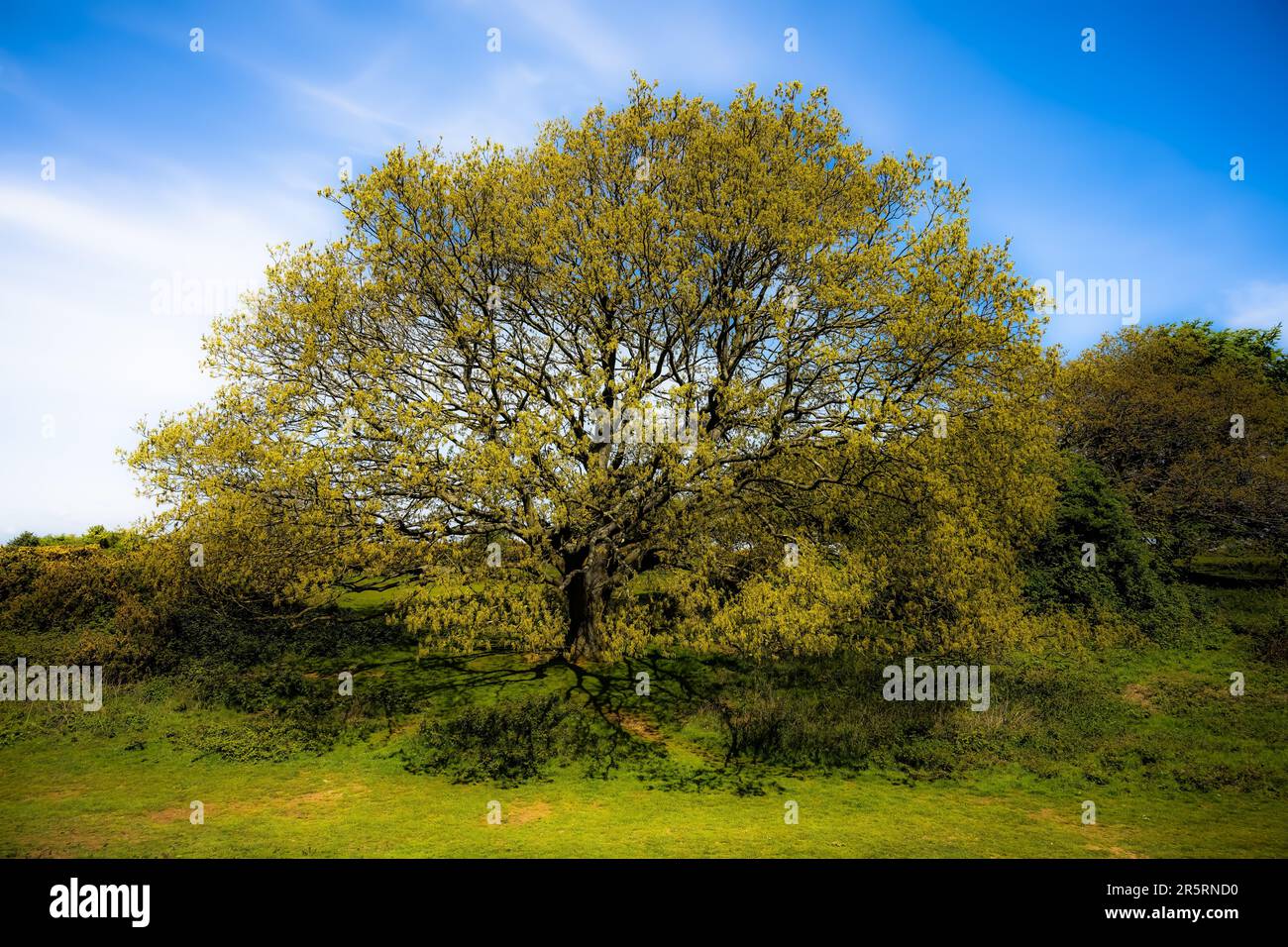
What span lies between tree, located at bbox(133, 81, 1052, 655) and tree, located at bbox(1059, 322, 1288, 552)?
19145 millimetres

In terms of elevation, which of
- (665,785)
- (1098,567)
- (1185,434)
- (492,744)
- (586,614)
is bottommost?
(665,785)

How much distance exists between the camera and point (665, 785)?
56.0ft

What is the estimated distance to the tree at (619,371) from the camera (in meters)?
18.9

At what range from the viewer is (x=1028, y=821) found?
48.6 ft

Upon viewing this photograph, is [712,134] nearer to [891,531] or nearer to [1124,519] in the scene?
[891,531]

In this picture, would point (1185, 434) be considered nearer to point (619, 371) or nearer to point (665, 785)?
point (619, 371)

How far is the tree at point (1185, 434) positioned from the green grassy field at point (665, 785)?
1448 cm

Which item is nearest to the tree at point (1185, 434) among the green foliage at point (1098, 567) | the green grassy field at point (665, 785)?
the green foliage at point (1098, 567)

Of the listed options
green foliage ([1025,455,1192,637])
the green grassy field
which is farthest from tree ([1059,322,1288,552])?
the green grassy field

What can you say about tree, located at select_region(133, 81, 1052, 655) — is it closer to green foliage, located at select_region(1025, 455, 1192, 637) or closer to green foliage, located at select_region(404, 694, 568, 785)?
green foliage, located at select_region(404, 694, 568, 785)

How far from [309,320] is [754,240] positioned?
40.2ft

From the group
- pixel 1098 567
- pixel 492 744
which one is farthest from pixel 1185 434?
pixel 492 744

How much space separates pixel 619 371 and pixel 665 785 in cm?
1182

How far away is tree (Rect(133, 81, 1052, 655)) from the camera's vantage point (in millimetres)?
18938
